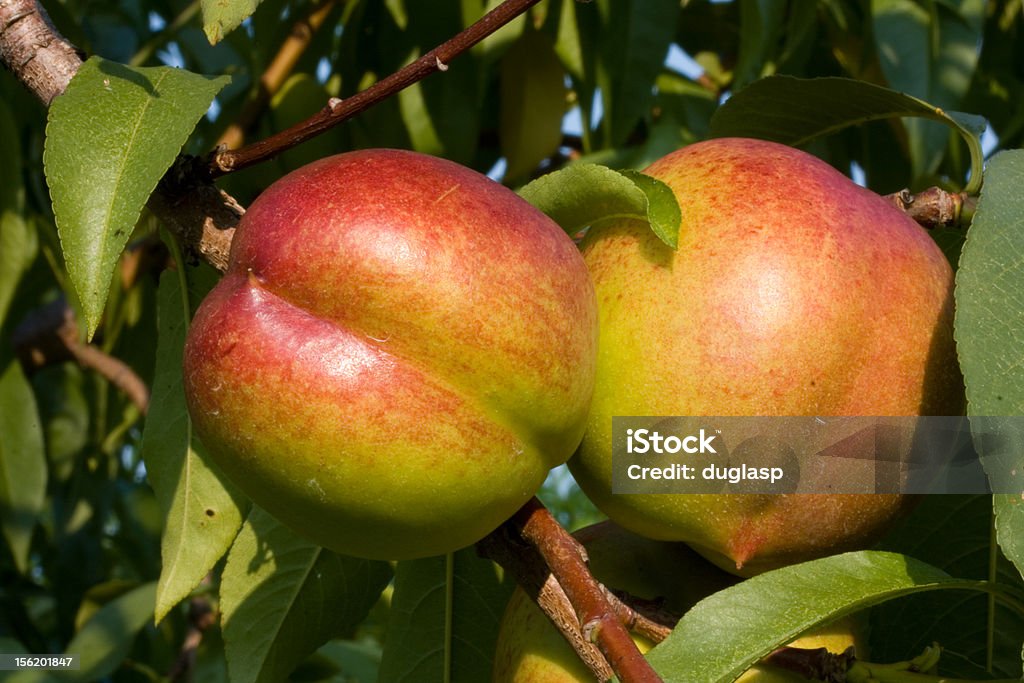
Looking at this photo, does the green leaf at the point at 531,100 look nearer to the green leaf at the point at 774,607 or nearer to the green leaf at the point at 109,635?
the green leaf at the point at 109,635

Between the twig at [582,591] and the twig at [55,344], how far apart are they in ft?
4.00

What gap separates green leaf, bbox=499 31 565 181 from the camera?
172cm

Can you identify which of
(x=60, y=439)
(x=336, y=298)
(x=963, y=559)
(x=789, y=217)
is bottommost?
(x=60, y=439)

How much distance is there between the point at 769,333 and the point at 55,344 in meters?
1.52

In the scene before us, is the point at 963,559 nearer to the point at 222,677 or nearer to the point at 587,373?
the point at 587,373

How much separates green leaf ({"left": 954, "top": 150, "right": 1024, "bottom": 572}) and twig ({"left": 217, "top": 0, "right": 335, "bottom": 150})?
121 cm

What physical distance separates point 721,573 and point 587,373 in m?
0.27

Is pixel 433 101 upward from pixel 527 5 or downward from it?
downward

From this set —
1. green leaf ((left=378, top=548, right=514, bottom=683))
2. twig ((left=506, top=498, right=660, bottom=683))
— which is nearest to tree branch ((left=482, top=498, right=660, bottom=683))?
twig ((left=506, top=498, right=660, bottom=683))

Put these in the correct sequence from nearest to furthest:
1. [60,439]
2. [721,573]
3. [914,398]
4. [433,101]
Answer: [914,398]
[721,573]
[433,101]
[60,439]

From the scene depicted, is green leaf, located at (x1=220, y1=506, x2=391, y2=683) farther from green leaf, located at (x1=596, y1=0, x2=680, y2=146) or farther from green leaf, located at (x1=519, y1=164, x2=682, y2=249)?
green leaf, located at (x1=596, y1=0, x2=680, y2=146)

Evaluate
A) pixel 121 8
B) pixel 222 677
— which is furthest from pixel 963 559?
pixel 121 8

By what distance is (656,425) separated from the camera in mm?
826

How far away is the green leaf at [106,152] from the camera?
0.74 metres
